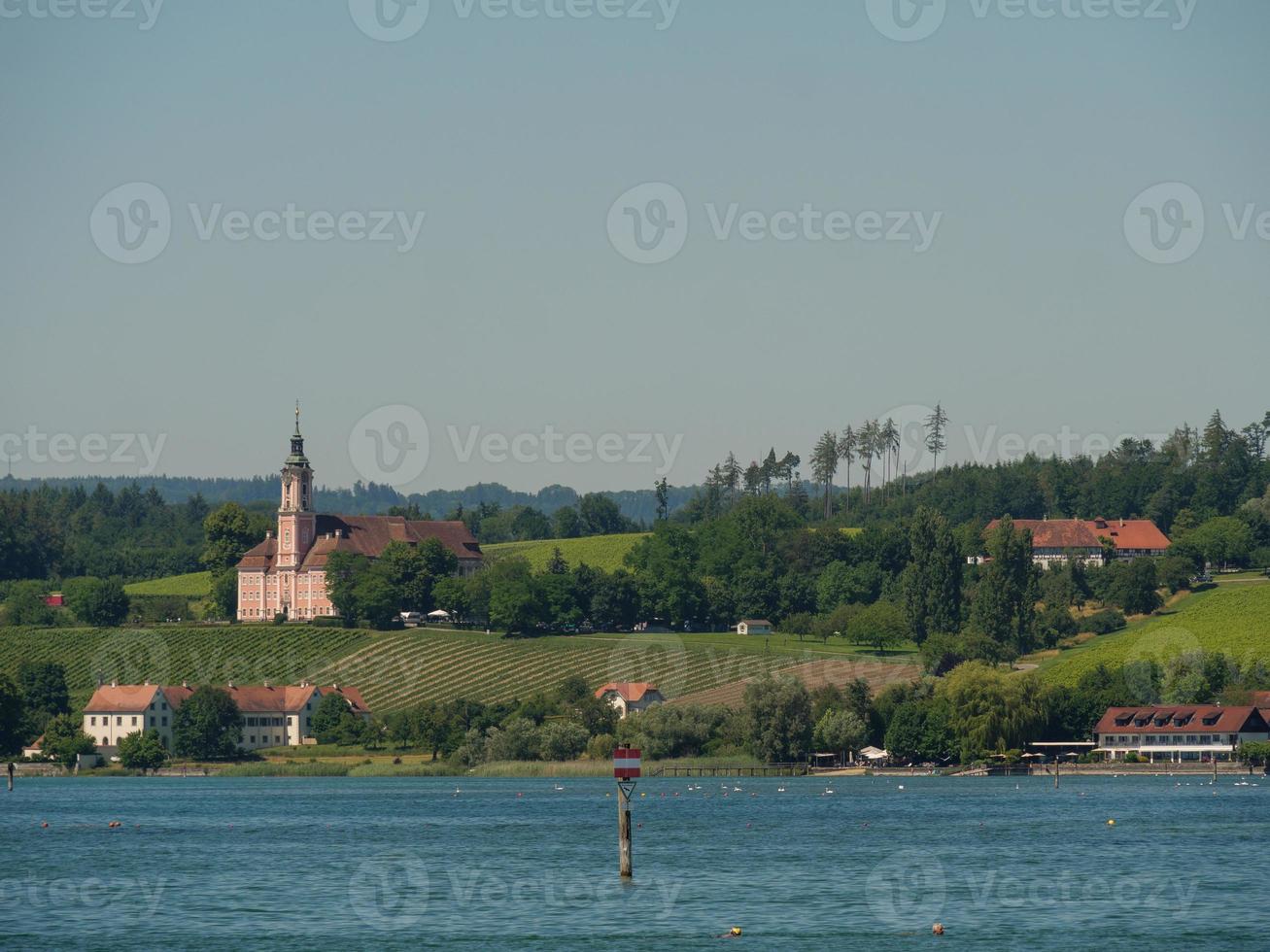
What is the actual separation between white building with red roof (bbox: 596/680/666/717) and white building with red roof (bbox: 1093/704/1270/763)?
116 feet

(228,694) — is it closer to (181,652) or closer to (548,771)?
(181,652)

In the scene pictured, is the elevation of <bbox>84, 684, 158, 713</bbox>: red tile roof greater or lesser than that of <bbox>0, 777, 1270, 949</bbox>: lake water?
greater

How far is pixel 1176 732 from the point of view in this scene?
5295 inches

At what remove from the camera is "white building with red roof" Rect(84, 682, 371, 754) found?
154250 millimetres

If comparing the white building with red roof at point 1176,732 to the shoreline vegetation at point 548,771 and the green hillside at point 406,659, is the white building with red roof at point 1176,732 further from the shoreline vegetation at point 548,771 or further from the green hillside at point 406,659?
the green hillside at point 406,659

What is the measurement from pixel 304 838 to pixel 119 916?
87.9 feet

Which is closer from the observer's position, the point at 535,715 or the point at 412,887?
the point at 412,887

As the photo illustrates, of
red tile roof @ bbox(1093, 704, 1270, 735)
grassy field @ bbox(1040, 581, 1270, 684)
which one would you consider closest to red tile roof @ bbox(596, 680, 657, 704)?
grassy field @ bbox(1040, 581, 1270, 684)

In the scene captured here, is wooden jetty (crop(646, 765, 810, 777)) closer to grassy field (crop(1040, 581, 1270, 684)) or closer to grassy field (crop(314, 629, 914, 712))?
grassy field (crop(314, 629, 914, 712))

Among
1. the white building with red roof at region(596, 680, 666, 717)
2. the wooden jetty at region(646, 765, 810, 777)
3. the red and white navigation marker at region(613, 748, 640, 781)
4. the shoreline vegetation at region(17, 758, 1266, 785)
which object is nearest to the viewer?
the red and white navigation marker at region(613, 748, 640, 781)

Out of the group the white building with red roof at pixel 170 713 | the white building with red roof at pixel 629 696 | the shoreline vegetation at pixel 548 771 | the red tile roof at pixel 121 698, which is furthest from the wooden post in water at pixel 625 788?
the red tile roof at pixel 121 698

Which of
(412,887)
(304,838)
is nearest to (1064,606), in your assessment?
(304,838)

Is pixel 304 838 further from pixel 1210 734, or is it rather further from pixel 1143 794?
pixel 1210 734

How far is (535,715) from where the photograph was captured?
14012 cm
